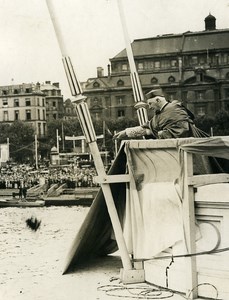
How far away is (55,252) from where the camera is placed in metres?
9.09

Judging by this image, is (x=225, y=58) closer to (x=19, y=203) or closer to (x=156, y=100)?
(x=19, y=203)

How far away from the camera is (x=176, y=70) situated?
28.8 m

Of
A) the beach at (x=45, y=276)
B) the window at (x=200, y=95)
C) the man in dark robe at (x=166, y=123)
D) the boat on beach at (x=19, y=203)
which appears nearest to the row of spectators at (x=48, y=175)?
the boat on beach at (x=19, y=203)

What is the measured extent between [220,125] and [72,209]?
9.16 m

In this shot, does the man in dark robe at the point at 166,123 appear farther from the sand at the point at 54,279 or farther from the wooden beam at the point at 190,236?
the sand at the point at 54,279

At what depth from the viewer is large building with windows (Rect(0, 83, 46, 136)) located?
2506 centimetres

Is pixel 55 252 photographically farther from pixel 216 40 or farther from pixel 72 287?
pixel 216 40

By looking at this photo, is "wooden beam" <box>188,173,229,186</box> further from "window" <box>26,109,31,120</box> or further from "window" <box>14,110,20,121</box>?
"window" <box>26,109,31,120</box>

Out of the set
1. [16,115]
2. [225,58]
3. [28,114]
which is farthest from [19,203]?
[225,58]

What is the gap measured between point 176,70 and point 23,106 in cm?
747

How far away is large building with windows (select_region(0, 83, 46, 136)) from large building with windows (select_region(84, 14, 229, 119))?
263cm

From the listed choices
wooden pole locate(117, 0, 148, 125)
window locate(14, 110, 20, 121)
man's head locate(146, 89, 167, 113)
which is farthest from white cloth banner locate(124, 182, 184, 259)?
window locate(14, 110, 20, 121)

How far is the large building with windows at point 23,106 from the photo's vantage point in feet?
82.2

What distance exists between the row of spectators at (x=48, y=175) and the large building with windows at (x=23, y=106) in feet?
7.37
